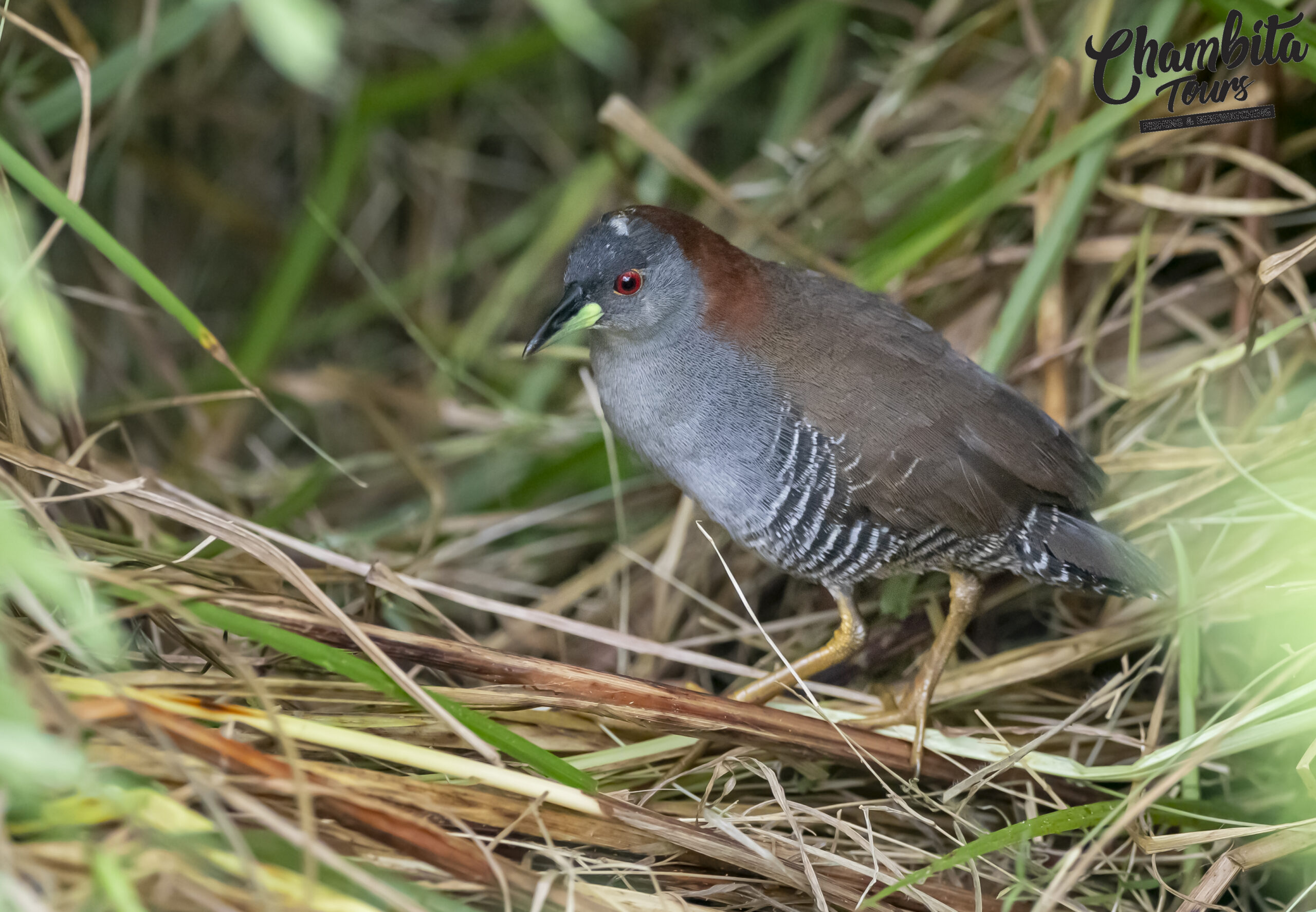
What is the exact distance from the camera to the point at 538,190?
3170 millimetres

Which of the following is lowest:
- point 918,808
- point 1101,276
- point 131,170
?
point 918,808

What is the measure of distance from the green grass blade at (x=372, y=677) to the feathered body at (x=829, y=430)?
1.73 ft

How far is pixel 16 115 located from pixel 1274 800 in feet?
9.01

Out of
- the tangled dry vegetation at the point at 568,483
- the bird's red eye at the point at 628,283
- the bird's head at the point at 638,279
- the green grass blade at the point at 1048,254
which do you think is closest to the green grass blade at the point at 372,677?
the tangled dry vegetation at the point at 568,483

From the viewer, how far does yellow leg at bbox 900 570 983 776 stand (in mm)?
1848

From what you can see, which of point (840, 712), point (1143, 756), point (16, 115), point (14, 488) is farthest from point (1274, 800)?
point (16, 115)

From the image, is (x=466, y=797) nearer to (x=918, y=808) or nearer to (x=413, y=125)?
(x=918, y=808)

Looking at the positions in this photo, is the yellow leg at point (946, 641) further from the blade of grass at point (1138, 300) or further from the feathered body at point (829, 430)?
the blade of grass at point (1138, 300)

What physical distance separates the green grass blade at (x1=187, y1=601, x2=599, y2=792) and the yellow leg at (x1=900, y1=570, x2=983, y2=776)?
65cm

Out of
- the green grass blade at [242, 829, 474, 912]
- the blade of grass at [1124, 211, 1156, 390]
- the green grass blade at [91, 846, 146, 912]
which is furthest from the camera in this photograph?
the blade of grass at [1124, 211, 1156, 390]

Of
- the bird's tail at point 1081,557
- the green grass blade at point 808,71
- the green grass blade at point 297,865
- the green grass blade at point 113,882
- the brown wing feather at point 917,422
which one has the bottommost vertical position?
the green grass blade at point 297,865

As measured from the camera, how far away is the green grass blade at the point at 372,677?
1385 millimetres

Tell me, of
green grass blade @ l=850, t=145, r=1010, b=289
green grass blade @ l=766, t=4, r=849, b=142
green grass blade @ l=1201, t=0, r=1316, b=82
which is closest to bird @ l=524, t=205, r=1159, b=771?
green grass blade @ l=850, t=145, r=1010, b=289

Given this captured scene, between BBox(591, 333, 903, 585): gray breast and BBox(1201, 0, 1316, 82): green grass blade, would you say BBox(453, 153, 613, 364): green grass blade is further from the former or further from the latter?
BBox(1201, 0, 1316, 82): green grass blade
